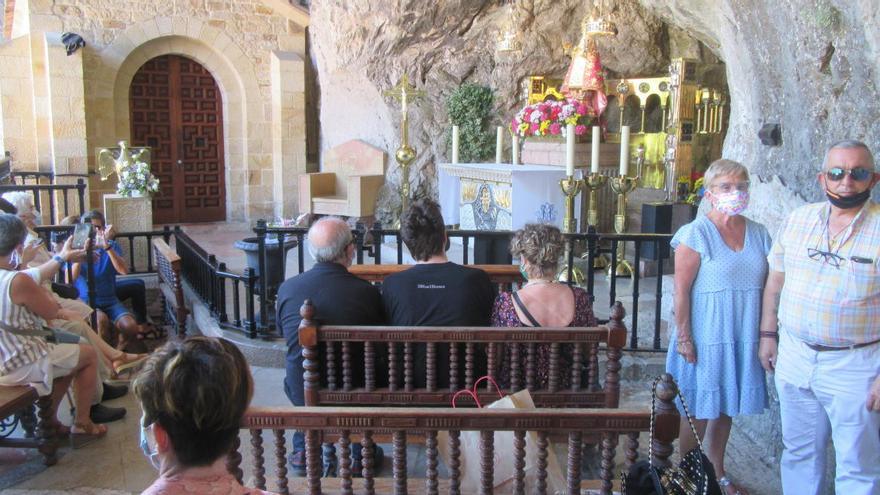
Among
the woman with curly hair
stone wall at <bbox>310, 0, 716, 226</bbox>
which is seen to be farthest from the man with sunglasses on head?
stone wall at <bbox>310, 0, 716, 226</bbox>

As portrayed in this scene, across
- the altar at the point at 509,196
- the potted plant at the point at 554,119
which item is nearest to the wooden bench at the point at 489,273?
the altar at the point at 509,196

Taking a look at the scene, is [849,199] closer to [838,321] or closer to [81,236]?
[838,321]

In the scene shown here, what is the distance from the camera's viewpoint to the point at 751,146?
4551 mm

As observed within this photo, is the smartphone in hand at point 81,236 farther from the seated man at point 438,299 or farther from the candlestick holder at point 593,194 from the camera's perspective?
the candlestick holder at point 593,194

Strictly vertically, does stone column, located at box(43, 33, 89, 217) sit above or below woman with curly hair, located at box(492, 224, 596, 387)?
above

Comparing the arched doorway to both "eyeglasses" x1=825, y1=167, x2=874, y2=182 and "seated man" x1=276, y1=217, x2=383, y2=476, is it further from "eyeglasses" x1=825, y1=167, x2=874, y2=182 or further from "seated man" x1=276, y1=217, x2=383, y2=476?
"eyeglasses" x1=825, y1=167, x2=874, y2=182

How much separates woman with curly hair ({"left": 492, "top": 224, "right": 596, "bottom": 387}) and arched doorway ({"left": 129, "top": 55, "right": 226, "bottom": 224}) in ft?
35.6

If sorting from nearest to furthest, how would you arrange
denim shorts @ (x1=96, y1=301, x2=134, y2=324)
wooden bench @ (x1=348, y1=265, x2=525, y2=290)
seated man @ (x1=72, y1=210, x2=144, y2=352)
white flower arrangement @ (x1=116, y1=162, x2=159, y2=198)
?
wooden bench @ (x1=348, y1=265, x2=525, y2=290) < seated man @ (x1=72, y1=210, x2=144, y2=352) < denim shorts @ (x1=96, y1=301, x2=134, y2=324) < white flower arrangement @ (x1=116, y1=162, x2=159, y2=198)

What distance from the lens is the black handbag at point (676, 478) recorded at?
179 centimetres

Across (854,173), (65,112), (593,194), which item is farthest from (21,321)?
(65,112)

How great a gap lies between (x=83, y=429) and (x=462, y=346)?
7.11 ft

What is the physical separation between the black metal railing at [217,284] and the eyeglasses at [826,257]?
11.5 ft

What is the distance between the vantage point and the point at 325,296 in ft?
9.88

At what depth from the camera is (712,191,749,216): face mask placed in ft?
9.09
